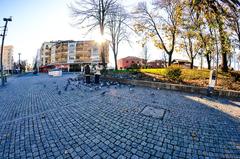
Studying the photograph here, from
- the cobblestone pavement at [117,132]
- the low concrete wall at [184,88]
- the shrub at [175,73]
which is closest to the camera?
the cobblestone pavement at [117,132]

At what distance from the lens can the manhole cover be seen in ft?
18.2

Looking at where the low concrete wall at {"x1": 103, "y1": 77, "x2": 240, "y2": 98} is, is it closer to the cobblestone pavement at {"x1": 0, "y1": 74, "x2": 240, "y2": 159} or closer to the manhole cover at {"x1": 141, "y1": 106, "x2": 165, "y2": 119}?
the cobblestone pavement at {"x1": 0, "y1": 74, "x2": 240, "y2": 159}

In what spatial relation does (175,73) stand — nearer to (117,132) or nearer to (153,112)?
(153,112)

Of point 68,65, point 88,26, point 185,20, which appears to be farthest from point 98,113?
point 68,65

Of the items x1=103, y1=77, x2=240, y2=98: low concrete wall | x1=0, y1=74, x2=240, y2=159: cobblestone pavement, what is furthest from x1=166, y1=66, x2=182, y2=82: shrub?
x1=0, y1=74, x2=240, y2=159: cobblestone pavement

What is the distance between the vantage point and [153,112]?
585 cm

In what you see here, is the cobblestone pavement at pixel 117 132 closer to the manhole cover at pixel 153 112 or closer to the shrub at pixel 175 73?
the manhole cover at pixel 153 112

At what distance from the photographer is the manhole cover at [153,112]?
5545mm

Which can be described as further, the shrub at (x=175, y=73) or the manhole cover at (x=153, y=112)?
the shrub at (x=175, y=73)

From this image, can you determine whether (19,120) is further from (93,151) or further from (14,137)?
(93,151)

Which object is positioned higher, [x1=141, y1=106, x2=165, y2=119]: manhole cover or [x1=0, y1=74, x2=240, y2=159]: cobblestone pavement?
[x1=141, y1=106, x2=165, y2=119]: manhole cover

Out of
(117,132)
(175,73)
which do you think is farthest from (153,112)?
(175,73)

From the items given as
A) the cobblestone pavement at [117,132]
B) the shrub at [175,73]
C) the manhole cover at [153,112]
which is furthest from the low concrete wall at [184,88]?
the manhole cover at [153,112]

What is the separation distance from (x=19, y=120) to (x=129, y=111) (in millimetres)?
3756
